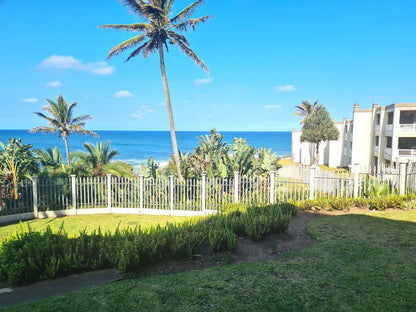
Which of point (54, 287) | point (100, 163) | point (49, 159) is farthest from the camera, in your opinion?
point (100, 163)

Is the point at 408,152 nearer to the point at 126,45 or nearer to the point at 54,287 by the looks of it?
the point at 126,45

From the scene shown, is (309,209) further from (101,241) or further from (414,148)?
(414,148)

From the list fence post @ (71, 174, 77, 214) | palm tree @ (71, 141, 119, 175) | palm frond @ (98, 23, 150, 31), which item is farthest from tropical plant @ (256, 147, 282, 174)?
palm tree @ (71, 141, 119, 175)

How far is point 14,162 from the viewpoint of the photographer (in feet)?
46.4

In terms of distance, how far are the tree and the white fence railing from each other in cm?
2826

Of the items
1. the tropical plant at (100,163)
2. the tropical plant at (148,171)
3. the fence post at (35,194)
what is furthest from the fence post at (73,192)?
the tropical plant at (148,171)

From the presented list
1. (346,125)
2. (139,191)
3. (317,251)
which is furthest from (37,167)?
(346,125)

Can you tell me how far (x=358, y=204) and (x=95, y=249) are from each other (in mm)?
9656

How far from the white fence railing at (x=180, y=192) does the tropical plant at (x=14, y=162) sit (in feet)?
4.43

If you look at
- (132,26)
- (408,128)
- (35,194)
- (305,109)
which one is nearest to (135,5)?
(132,26)

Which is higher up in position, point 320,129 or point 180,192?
point 320,129

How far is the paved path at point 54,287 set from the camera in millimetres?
4551

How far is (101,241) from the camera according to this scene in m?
6.03

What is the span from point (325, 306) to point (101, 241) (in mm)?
4373
